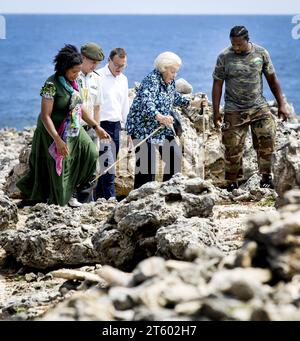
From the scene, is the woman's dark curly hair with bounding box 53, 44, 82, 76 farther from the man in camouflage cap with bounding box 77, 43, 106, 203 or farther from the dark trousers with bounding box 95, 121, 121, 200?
the dark trousers with bounding box 95, 121, 121, 200

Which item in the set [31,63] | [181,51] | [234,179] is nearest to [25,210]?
[234,179]

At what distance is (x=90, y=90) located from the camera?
11.6 metres

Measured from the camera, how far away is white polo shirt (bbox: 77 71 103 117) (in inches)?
452

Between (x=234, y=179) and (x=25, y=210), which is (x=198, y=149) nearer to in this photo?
(x=234, y=179)

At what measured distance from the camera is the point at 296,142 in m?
8.89

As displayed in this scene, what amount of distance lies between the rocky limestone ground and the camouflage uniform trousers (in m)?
0.38

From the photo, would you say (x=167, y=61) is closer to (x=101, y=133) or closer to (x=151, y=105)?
(x=151, y=105)

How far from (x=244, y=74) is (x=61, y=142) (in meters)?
2.49

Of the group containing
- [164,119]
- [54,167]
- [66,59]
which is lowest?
[54,167]

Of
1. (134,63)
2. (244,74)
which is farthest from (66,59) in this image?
(134,63)

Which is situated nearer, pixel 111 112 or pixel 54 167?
pixel 54 167

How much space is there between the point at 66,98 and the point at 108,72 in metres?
1.72
